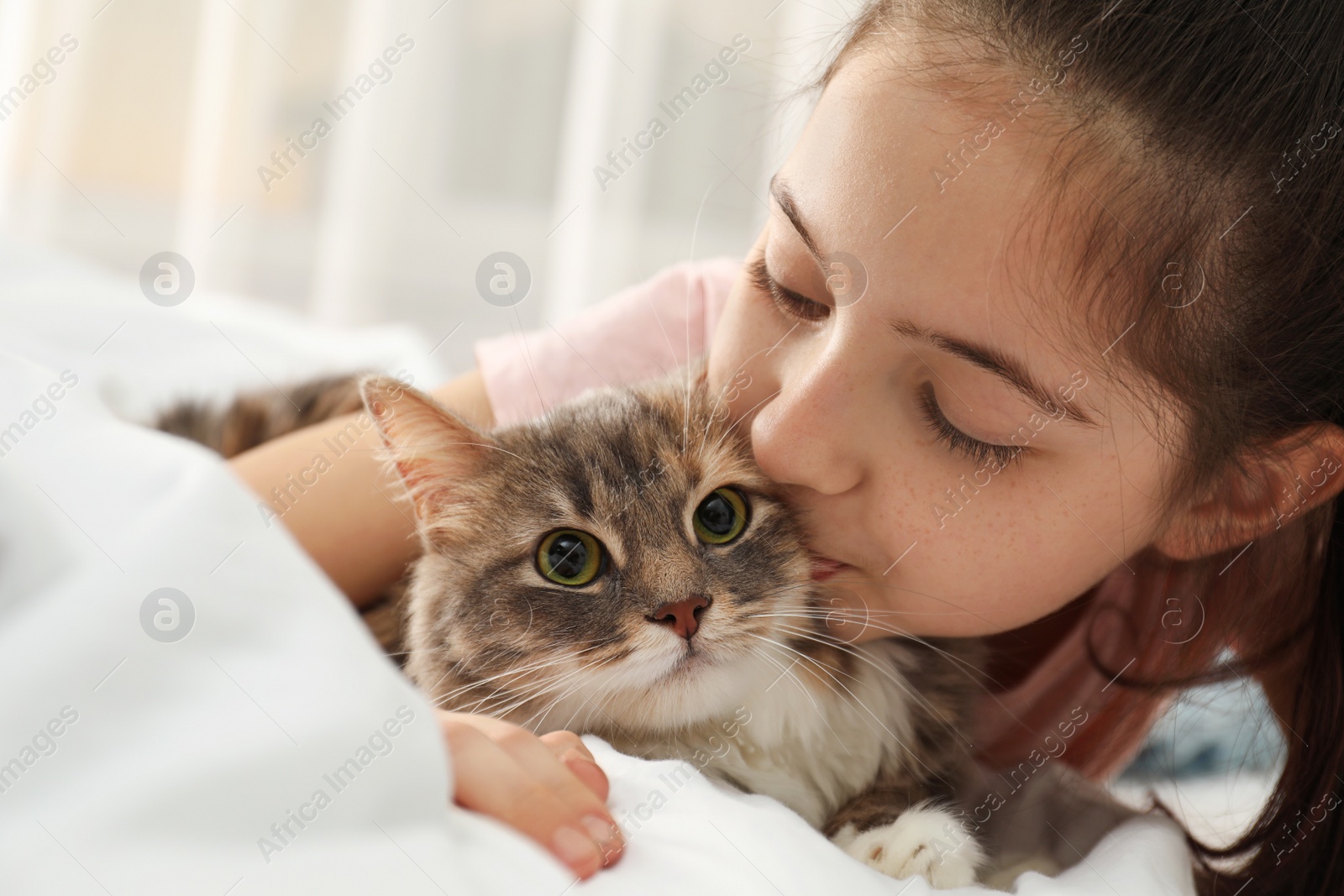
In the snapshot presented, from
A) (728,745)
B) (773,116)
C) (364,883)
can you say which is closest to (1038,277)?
(728,745)

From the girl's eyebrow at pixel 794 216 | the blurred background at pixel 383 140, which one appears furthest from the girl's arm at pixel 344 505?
the blurred background at pixel 383 140

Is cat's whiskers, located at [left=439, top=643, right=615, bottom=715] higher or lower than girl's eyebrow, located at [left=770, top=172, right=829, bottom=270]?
lower

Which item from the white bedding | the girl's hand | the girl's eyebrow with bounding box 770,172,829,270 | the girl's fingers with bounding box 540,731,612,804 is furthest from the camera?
the girl's eyebrow with bounding box 770,172,829,270

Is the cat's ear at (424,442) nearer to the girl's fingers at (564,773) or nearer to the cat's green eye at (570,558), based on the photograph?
the cat's green eye at (570,558)

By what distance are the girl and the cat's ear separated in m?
0.33

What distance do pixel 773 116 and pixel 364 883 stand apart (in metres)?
1.59

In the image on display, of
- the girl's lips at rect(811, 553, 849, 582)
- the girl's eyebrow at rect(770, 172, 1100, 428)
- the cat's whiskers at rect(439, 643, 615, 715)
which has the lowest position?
the cat's whiskers at rect(439, 643, 615, 715)

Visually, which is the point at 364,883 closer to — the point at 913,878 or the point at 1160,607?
the point at 913,878

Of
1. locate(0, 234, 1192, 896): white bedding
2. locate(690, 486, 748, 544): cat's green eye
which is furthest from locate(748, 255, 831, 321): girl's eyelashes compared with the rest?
locate(0, 234, 1192, 896): white bedding

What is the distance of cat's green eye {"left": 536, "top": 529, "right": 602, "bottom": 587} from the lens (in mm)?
1140

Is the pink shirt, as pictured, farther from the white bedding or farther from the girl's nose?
the white bedding

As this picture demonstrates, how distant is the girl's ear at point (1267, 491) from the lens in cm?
110

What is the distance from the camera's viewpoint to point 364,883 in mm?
573

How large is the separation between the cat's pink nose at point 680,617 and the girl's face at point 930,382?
187mm
